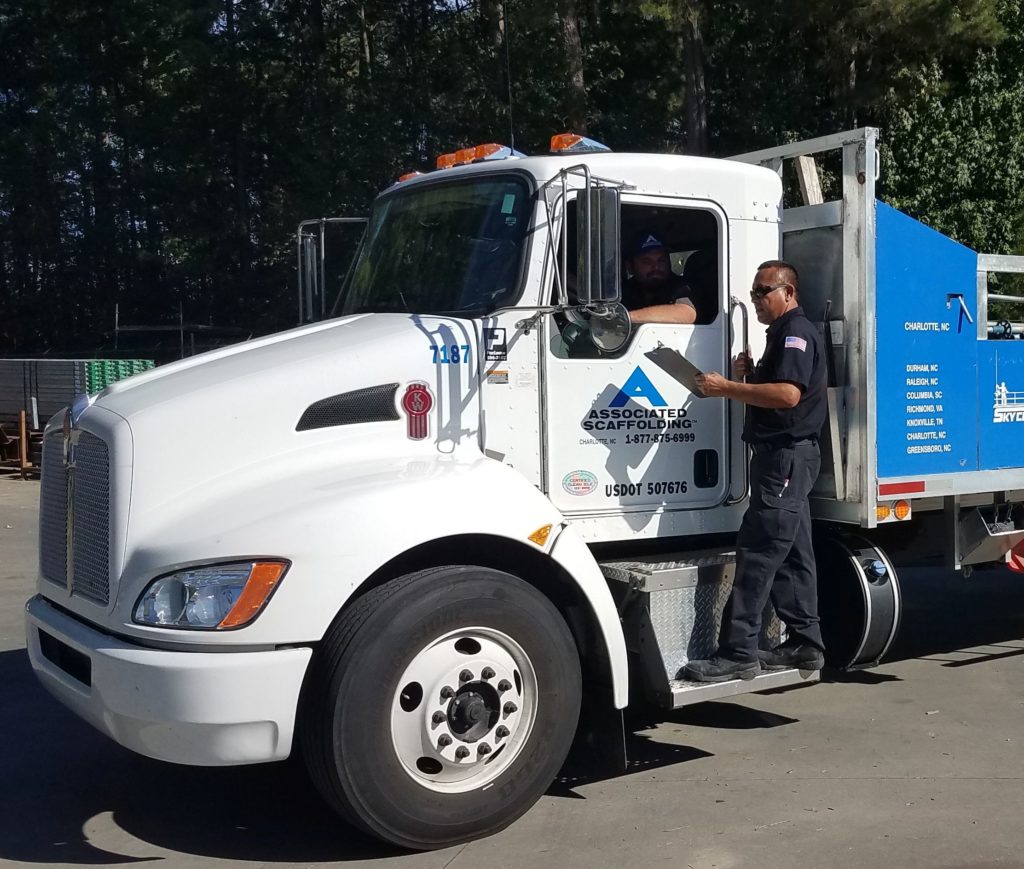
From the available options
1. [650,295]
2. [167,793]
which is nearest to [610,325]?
[650,295]

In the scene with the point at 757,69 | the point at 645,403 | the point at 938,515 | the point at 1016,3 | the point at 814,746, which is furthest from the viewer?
the point at 757,69

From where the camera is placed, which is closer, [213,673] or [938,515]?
[213,673]

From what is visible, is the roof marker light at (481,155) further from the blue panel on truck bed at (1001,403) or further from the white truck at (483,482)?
the blue panel on truck bed at (1001,403)

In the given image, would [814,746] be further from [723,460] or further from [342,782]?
[342,782]

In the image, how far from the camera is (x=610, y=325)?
16.2 feet

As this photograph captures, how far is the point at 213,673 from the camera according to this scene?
4.02 meters

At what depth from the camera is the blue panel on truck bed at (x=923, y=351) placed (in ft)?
18.5

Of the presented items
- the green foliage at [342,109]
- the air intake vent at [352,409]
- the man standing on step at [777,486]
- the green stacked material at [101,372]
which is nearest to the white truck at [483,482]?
the air intake vent at [352,409]

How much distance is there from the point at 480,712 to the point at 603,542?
1111 mm

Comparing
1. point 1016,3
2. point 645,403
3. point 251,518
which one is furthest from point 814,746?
point 1016,3

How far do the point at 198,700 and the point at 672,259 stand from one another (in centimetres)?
286

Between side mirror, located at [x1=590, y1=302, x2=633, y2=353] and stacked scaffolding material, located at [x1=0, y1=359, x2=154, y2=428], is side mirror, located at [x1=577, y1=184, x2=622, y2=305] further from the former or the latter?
stacked scaffolding material, located at [x1=0, y1=359, x2=154, y2=428]

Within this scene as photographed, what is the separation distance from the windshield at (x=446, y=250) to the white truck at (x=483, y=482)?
15mm

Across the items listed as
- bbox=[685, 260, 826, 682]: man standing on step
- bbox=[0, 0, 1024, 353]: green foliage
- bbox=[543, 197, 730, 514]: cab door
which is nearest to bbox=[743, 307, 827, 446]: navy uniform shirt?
bbox=[685, 260, 826, 682]: man standing on step
